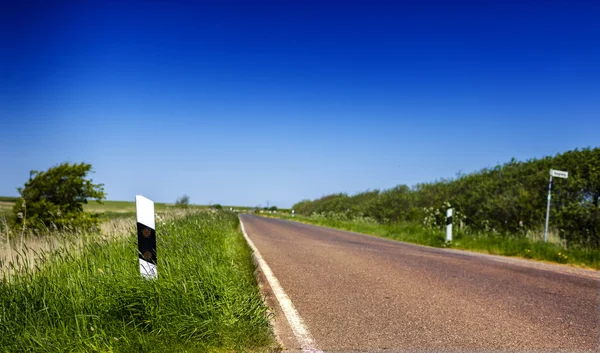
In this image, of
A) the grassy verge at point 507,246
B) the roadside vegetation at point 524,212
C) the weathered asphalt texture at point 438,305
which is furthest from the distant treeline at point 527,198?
the weathered asphalt texture at point 438,305

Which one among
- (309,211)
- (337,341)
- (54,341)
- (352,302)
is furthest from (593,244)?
(309,211)

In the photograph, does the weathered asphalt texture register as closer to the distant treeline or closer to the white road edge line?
the white road edge line

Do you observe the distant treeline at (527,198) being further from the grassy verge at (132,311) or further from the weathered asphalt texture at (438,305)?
the grassy verge at (132,311)

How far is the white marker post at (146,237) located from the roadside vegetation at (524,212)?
31.6 ft

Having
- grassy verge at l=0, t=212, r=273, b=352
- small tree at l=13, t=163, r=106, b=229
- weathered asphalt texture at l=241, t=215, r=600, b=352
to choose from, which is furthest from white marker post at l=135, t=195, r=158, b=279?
small tree at l=13, t=163, r=106, b=229

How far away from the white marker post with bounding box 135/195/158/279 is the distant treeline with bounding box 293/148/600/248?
12584 mm

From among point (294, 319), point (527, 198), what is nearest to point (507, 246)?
point (527, 198)

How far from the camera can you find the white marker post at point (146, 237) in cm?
407

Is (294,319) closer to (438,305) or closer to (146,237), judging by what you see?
(146,237)

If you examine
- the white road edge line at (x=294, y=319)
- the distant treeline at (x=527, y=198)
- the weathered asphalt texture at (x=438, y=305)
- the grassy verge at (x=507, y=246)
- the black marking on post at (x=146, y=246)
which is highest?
the distant treeline at (x=527, y=198)

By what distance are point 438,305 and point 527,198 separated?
12.1 m

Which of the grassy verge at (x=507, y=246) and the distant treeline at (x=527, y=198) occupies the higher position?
the distant treeline at (x=527, y=198)

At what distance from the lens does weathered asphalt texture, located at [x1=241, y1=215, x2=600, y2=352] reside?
3814 millimetres

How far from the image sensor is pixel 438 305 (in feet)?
16.8
